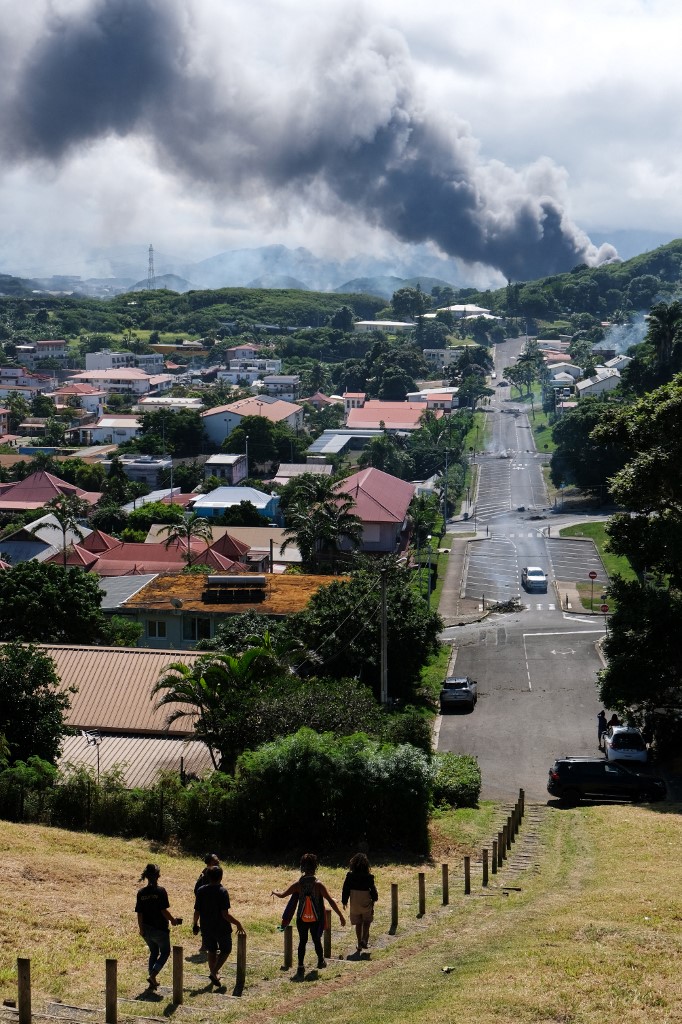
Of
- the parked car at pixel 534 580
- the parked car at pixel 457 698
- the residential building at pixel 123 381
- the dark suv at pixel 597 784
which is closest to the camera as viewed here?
the dark suv at pixel 597 784

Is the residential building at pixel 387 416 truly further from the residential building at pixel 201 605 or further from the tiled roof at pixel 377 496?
the residential building at pixel 201 605

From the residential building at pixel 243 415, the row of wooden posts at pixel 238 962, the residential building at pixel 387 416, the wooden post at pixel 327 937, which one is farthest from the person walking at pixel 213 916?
the residential building at pixel 387 416

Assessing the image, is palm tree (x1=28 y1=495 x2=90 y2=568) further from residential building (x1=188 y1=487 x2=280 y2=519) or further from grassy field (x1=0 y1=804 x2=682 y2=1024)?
grassy field (x1=0 y1=804 x2=682 y2=1024)

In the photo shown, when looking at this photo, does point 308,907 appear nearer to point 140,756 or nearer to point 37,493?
point 140,756

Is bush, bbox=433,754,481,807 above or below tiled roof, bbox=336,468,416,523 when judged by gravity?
below

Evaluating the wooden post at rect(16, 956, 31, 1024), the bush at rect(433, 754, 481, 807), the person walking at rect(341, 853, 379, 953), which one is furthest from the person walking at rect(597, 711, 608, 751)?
the wooden post at rect(16, 956, 31, 1024)

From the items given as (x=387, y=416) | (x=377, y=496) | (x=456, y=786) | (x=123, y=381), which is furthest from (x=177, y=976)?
(x=123, y=381)
